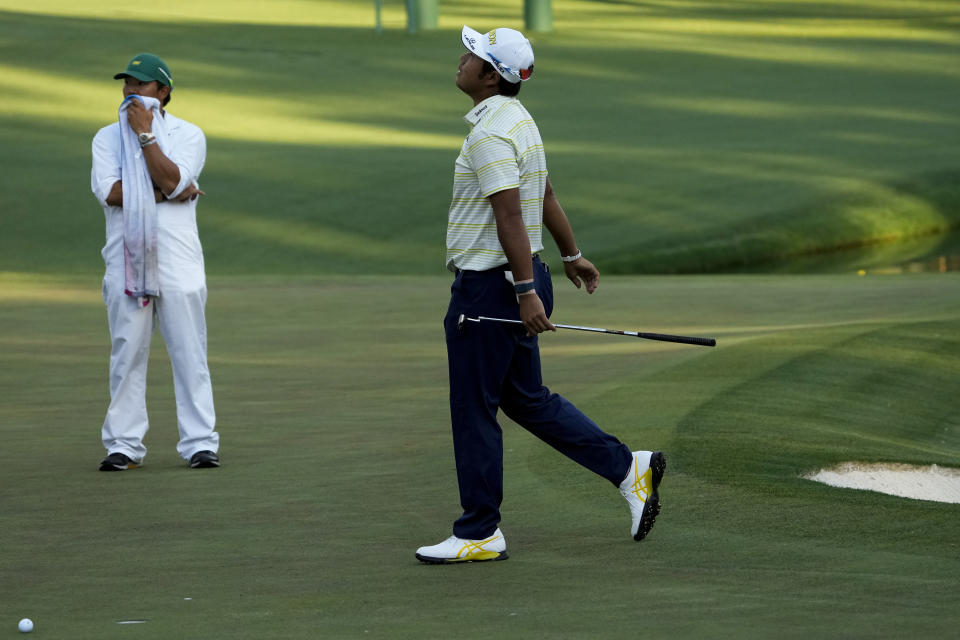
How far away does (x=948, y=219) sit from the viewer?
106 ft

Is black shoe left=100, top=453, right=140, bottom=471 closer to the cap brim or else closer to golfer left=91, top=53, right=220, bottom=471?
golfer left=91, top=53, right=220, bottom=471

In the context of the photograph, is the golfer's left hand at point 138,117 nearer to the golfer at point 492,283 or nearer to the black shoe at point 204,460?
the black shoe at point 204,460

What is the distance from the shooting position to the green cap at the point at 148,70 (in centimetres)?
801

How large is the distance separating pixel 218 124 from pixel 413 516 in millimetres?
35246

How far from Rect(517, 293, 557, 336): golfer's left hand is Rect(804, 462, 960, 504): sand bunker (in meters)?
2.28

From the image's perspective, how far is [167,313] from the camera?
8180 millimetres

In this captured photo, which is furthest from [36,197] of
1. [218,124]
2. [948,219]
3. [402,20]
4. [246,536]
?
[402,20]

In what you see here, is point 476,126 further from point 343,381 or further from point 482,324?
point 343,381

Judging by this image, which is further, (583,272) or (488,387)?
(583,272)

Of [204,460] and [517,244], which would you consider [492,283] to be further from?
[204,460]

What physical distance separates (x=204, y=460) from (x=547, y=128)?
3301 cm

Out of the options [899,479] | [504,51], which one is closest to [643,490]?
[504,51]

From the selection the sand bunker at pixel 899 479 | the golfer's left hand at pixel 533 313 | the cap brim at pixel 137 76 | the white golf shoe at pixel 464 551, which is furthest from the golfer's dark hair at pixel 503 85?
the cap brim at pixel 137 76

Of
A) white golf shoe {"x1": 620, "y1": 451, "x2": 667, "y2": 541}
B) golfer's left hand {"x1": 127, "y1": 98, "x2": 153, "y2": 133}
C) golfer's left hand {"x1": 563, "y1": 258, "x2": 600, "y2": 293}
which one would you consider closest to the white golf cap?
golfer's left hand {"x1": 563, "y1": 258, "x2": 600, "y2": 293}
